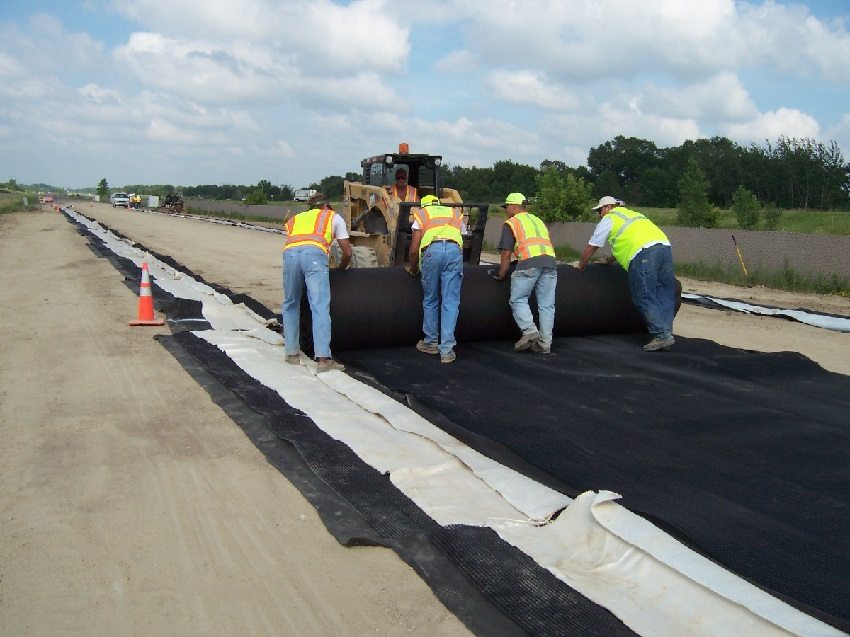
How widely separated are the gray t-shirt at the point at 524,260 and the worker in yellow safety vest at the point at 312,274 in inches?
60.1

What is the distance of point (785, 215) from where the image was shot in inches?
1556

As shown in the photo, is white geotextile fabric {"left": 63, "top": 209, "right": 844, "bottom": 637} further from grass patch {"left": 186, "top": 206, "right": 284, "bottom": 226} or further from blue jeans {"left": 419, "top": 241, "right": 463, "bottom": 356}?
grass patch {"left": 186, "top": 206, "right": 284, "bottom": 226}

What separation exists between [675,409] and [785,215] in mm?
38338

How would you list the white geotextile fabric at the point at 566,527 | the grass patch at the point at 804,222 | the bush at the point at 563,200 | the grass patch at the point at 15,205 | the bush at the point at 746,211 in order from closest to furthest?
the white geotextile fabric at the point at 566,527 < the bush at the point at 563,200 < the bush at the point at 746,211 < the grass patch at the point at 804,222 < the grass patch at the point at 15,205

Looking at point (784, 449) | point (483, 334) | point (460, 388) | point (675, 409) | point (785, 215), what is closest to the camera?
point (784, 449)

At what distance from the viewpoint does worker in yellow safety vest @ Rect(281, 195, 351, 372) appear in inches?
269

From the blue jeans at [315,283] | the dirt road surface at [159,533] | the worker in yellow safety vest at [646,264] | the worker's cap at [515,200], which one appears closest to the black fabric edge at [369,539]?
the dirt road surface at [159,533]

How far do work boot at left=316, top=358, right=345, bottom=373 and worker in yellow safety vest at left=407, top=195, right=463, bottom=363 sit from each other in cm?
88

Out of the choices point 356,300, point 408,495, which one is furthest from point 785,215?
point 408,495

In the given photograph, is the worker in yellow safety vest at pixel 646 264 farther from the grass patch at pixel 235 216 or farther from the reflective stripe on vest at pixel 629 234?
the grass patch at pixel 235 216

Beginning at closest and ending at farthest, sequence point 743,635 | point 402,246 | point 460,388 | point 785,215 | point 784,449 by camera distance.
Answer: point 743,635 → point 784,449 → point 460,388 → point 402,246 → point 785,215

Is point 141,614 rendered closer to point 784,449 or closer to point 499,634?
point 499,634

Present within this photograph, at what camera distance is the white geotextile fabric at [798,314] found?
32.4ft

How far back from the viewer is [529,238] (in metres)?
7.38
